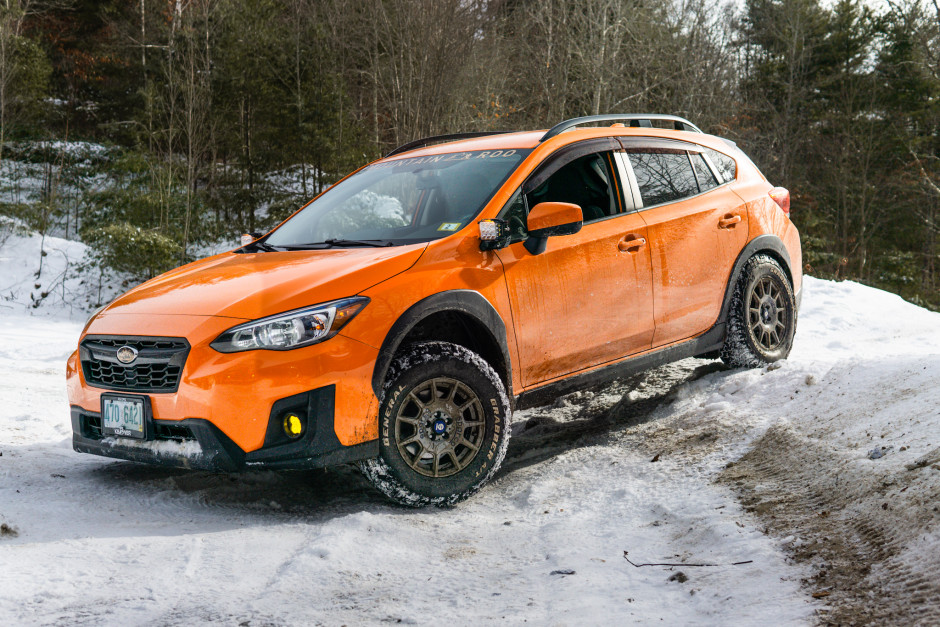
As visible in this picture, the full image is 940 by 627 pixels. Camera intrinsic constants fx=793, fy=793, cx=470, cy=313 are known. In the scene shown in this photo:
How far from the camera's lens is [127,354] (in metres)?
3.74

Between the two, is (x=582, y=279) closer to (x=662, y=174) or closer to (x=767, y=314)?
(x=662, y=174)

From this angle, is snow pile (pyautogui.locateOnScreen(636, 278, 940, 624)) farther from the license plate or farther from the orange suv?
the license plate

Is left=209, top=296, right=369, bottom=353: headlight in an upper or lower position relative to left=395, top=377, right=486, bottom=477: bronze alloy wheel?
upper

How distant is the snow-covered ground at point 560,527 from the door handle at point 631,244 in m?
1.20

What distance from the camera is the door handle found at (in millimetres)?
4781

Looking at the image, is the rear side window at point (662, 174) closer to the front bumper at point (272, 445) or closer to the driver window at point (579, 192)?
the driver window at point (579, 192)

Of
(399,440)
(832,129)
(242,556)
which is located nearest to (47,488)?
(242,556)

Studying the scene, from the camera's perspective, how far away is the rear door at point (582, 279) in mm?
4328

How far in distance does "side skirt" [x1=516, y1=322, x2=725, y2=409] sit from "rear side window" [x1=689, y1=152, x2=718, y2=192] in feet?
3.23

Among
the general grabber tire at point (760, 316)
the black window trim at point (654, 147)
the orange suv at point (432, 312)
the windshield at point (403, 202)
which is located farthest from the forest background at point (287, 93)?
the orange suv at point (432, 312)

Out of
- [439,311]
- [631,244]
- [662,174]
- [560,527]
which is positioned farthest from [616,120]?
[560,527]

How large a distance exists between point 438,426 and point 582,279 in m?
1.26

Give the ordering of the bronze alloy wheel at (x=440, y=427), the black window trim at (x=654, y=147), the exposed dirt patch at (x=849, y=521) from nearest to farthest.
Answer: the exposed dirt patch at (x=849, y=521) → the bronze alloy wheel at (x=440, y=427) → the black window trim at (x=654, y=147)

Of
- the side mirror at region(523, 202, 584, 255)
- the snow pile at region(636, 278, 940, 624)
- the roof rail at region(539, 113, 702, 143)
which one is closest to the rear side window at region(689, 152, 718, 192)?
the roof rail at region(539, 113, 702, 143)
